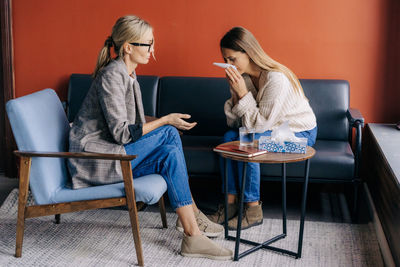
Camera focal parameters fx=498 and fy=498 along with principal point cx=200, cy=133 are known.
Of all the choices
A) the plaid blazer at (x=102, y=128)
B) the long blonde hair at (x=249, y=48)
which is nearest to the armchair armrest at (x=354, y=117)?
the long blonde hair at (x=249, y=48)

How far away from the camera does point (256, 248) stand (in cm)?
253

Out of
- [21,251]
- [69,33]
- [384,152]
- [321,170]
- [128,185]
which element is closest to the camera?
[128,185]

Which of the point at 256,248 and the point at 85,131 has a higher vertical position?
the point at 85,131

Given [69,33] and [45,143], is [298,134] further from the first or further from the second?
[69,33]

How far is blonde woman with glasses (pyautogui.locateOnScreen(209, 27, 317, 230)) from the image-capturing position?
9.45ft

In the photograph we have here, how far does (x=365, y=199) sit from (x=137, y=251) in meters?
1.91

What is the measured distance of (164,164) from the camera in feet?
8.24

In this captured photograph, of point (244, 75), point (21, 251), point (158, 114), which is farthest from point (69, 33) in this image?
point (21, 251)

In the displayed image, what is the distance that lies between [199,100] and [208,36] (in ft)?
1.72

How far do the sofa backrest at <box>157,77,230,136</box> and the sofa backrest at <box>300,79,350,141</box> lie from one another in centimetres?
63

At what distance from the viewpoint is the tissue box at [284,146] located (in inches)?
95.8

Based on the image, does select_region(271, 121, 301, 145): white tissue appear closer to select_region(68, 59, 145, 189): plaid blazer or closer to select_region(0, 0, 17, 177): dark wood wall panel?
select_region(68, 59, 145, 189): plaid blazer

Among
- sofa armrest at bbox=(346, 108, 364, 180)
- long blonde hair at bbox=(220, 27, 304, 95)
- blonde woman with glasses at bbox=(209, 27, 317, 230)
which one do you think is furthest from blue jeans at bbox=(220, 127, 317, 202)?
sofa armrest at bbox=(346, 108, 364, 180)

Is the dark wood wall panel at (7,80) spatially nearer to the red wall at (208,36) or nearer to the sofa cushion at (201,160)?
the red wall at (208,36)
